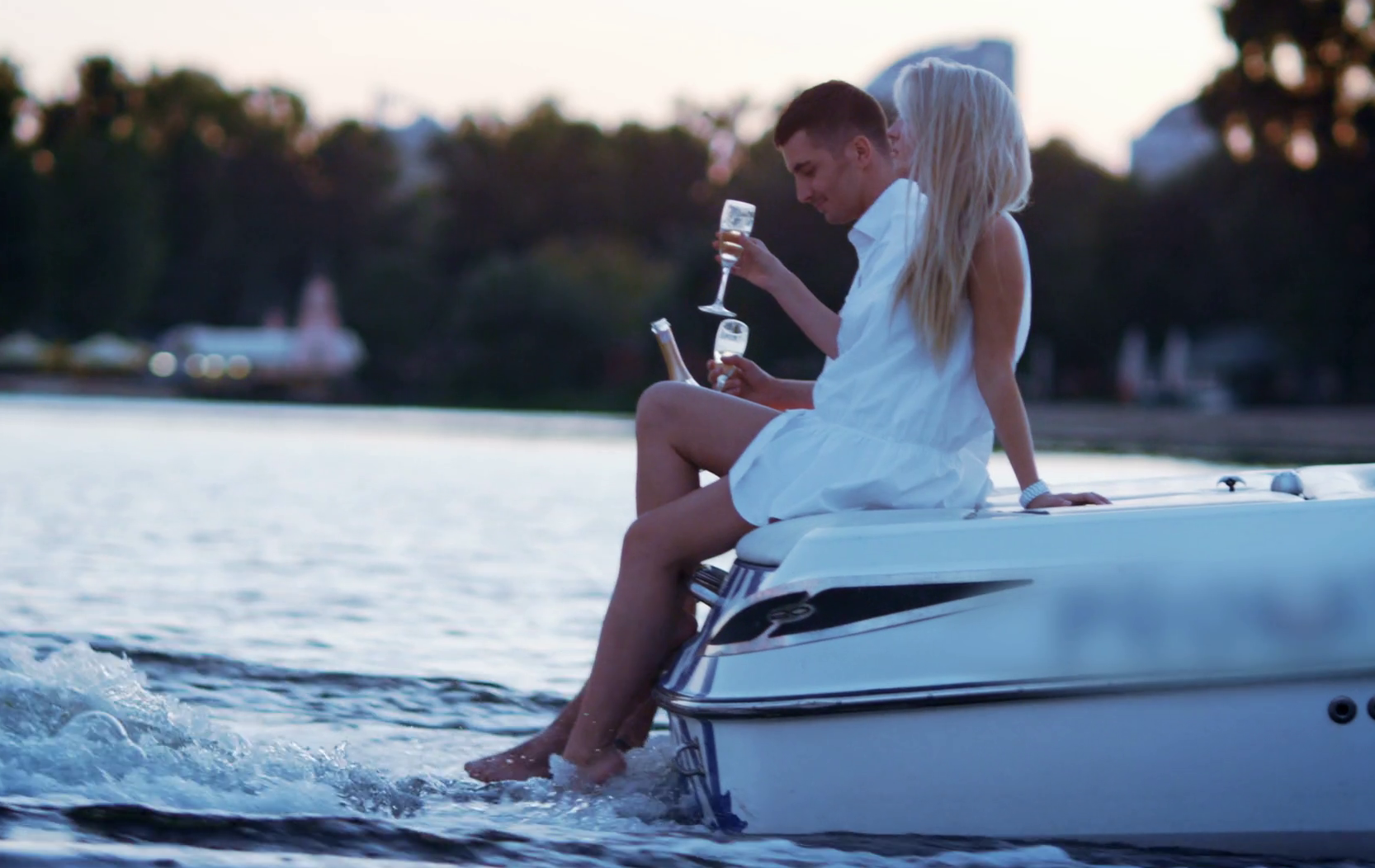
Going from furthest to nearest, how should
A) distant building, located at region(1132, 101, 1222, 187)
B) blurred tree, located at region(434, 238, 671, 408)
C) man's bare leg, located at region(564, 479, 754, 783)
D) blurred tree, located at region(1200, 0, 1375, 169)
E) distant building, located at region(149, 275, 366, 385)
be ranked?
distant building, located at region(1132, 101, 1222, 187), distant building, located at region(149, 275, 366, 385), blurred tree, located at region(434, 238, 671, 408), blurred tree, located at region(1200, 0, 1375, 169), man's bare leg, located at region(564, 479, 754, 783)

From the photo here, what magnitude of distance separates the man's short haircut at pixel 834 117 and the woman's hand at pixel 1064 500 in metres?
0.82

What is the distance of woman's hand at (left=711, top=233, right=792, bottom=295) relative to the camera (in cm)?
414

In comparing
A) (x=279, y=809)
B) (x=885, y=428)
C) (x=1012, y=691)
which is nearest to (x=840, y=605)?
(x=1012, y=691)

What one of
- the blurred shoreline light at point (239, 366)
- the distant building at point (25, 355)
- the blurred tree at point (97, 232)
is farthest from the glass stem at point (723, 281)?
the blurred shoreline light at point (239, 366)

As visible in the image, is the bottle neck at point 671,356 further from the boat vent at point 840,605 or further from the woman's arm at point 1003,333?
the boat vent at point 840,605

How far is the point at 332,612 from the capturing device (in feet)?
25.6

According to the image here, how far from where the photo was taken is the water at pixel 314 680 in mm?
3684

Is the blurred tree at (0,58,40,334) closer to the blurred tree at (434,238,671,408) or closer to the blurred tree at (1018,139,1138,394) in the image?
the blurred tree at (434,238,671,408)

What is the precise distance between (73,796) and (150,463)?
568 inches

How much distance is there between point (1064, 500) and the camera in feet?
12.0

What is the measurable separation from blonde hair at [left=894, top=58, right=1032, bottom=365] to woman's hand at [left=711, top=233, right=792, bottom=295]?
0.51 metres

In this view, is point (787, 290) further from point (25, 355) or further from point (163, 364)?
point (163, 364)

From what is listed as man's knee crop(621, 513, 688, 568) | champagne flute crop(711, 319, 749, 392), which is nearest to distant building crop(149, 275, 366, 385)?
champagne flute crop(711, 319, 749, 392)

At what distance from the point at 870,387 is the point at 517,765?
46.5 inches
